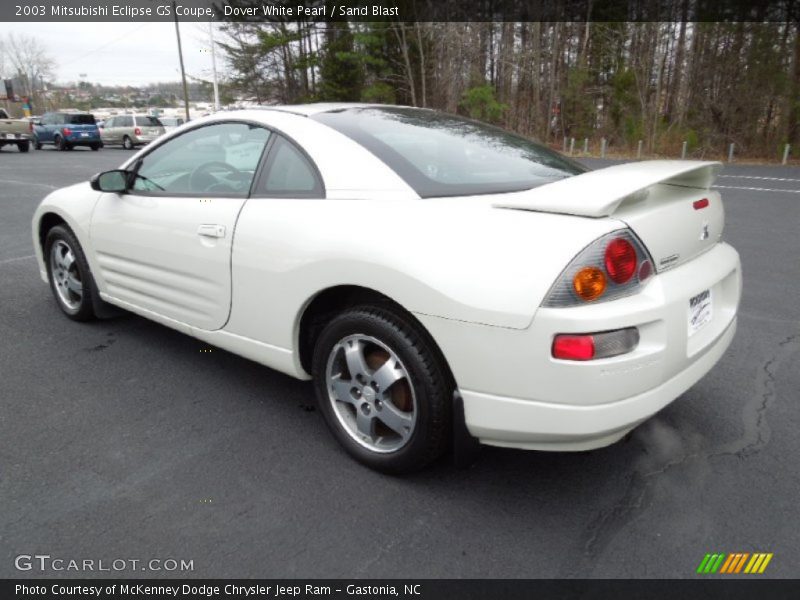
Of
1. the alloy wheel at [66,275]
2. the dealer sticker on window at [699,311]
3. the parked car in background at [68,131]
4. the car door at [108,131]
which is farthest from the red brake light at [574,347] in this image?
the car door at [108,131]

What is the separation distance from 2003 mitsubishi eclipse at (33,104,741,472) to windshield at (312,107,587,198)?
0.01 meters

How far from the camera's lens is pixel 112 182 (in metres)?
3.38

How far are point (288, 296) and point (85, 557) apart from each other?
1.19 m

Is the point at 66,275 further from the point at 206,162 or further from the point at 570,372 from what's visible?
the point at 570,372

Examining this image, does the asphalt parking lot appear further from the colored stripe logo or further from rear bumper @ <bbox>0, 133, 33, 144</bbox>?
rear bumper @ <bbox>0, 133, 33, 144</bbox>

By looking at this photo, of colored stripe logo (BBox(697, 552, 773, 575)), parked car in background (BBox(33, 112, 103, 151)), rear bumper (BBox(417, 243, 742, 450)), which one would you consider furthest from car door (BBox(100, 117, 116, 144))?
colored stripe logo (BBox(697, 552, 773, 575))

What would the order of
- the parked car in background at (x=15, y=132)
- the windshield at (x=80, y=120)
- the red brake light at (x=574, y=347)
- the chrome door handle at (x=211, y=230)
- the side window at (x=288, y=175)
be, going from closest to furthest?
the red brake light at (x=574, y=347), the side window at (x=288, y=175), the chrome door handle at (x=211, y=230), the parked car in background at (x=15, y=132), the windshield at (x=80, y=120)

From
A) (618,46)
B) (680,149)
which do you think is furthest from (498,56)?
(680,149)

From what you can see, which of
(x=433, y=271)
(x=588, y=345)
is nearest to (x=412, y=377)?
(x=433, y=271)

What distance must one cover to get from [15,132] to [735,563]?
29.9 metres

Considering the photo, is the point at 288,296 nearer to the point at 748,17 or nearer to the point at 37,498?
the point at 37,498

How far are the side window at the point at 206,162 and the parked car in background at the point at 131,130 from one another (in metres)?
25.8

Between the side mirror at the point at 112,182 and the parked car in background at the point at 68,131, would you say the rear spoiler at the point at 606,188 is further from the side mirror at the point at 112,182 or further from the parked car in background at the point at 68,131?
the parked car in background at the point at 68,131

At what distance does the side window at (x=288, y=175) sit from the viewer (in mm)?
2594
